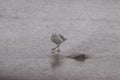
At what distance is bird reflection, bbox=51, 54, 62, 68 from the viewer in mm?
1882

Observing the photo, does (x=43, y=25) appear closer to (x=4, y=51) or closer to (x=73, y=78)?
(x=4, y=51)

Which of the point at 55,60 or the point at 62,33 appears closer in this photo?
the point at 55,60

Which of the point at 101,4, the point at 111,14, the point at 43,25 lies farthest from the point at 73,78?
the point at 101,4

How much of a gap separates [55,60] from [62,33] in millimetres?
409

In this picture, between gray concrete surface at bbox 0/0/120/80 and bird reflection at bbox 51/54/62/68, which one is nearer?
gray concrete surface at bbox 0/0/120/80

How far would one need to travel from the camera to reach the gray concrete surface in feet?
5.84

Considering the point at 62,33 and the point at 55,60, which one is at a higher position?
the point at 62,33

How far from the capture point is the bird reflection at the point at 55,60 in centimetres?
188

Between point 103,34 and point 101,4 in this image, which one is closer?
point 103,34

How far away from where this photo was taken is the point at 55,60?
1957mm

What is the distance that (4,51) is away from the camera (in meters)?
2.03

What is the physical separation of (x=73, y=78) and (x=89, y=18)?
1.02 metres

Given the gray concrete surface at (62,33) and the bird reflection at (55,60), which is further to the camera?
the bird reflection at (55,60)

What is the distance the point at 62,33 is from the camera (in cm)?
233
